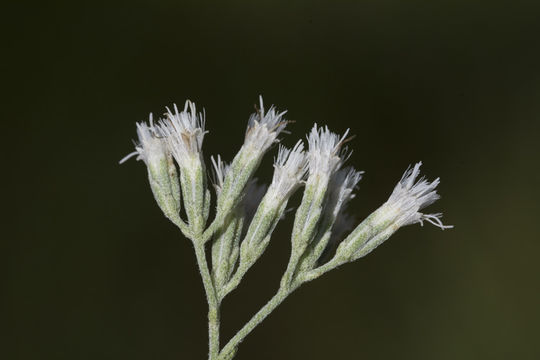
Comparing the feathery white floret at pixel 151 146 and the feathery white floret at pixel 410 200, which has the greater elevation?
the feathery white floret at pixel 151 146

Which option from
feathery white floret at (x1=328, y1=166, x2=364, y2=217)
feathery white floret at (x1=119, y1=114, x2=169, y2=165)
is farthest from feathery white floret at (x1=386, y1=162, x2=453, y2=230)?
feathery white floret at (x1=119, y1=114, x2=169, y2=165)

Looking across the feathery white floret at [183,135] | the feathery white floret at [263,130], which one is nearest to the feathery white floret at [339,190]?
the feathery white floret at [263,130]

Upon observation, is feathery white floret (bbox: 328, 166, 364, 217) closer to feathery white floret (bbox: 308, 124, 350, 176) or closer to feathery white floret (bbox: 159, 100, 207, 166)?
feathery white floret (bbox: 308, 124, 350, 176)

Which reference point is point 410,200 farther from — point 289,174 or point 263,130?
point 263,130

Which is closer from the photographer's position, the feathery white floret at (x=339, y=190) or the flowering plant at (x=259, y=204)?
the flowering plant at (x=259, y=204)

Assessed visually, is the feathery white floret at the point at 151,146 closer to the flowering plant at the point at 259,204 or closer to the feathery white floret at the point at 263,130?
the flowering plant at the point at 259,204

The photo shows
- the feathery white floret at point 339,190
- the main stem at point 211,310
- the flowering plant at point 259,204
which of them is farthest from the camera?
the feathery white floret at point 339,190

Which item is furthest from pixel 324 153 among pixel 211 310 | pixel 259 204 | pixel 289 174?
pixel 211 310

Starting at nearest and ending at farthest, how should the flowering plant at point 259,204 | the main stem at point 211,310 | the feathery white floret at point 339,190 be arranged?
the main stem at point 211,310 < the flowering plant at point 259,204 < the feathery white floret at point 339,190
